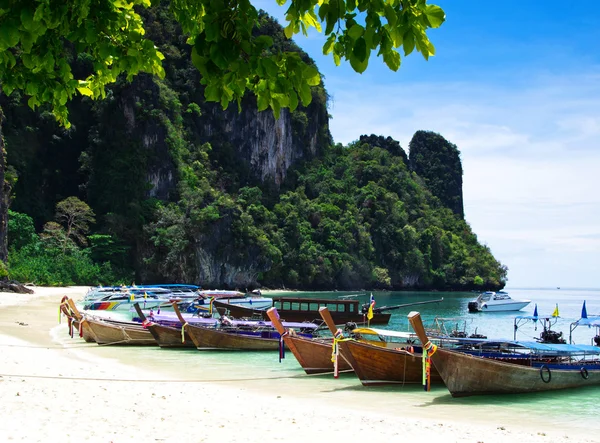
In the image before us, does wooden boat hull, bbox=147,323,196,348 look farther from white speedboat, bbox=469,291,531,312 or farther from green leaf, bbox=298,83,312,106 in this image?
white speedboat, bbox=469,291,531,312

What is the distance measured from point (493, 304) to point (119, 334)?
44.4 m

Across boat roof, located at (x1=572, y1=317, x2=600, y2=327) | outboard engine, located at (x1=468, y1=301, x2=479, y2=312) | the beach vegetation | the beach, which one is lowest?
outboard engine, located at (x1=468, y1=301, x2=479, y2=312)

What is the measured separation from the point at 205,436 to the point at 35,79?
4700 mm

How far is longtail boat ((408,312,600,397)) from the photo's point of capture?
12766 millimetres

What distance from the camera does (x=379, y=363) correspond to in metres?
13.9

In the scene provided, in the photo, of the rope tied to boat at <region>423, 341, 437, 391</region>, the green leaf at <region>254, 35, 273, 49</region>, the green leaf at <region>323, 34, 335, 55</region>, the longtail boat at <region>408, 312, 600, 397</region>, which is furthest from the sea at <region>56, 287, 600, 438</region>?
the green leaf at <region>254, 35, 273, 49</region>

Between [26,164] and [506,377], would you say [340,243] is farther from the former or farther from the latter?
[506,377]

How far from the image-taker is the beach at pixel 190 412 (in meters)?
7.18

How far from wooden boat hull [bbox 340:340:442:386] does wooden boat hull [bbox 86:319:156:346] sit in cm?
973

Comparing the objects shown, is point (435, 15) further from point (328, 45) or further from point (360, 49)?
point (328, 45)

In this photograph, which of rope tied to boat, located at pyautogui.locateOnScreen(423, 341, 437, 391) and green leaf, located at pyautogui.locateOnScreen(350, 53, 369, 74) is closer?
green leaf, located at pyautogui.locateOnScreen(350, 53, 369, 74)

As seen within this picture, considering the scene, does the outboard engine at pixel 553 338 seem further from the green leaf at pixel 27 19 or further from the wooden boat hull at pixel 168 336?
the green leaf at pixel 27 19

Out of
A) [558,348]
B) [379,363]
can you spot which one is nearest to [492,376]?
[379,363]

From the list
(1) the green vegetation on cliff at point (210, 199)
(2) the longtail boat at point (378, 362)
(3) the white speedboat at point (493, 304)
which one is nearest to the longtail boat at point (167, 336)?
(2) the longtail boat at point (378, 362)
